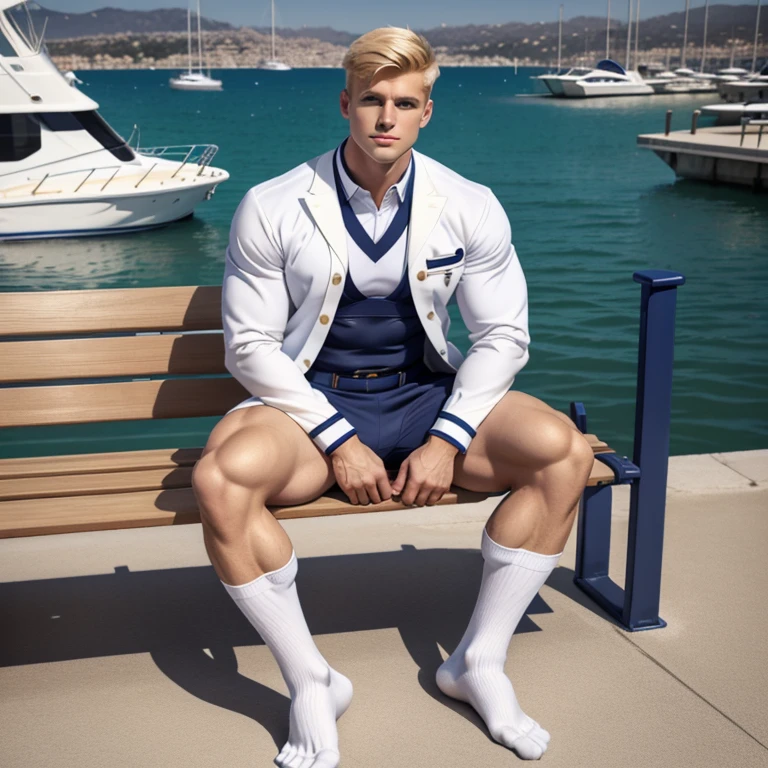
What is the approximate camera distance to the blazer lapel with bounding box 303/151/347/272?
8.44 feet

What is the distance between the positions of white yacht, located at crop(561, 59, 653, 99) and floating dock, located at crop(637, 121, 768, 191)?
6209 centimetres

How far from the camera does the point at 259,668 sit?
278 cm

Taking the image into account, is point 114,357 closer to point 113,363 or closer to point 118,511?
point 113,363

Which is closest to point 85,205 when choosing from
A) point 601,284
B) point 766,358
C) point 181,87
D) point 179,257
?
point 179,257

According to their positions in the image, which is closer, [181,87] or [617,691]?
[617,691]

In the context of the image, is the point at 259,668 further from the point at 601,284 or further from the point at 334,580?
the point at 601,284

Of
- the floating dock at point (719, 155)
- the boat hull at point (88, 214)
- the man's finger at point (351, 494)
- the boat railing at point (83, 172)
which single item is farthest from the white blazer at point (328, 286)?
the floating dock at point (719, 155)

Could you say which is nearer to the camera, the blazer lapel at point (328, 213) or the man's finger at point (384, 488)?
the man's finger at point (384, 488)

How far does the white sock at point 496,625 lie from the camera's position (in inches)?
97.0

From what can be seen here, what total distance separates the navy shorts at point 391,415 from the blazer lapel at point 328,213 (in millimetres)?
348

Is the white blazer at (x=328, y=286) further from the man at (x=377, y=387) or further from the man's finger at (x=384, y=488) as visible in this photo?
the man's finger at (x=384, y=488)

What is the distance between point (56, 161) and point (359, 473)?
18072 mm

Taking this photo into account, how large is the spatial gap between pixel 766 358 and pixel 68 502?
8.60 meters

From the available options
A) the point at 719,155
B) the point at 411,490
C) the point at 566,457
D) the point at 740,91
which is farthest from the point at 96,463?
the point at 740,91
